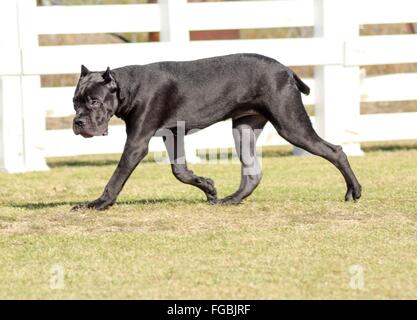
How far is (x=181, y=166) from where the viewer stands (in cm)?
797

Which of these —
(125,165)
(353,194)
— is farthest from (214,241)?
(353,194)

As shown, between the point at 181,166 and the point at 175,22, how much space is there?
331cm

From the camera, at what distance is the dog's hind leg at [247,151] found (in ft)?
26.5

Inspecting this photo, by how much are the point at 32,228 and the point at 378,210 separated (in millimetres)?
2354

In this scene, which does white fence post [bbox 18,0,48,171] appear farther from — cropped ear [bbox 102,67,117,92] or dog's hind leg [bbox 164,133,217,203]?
cropped ear [bbox 102,67,117,92]

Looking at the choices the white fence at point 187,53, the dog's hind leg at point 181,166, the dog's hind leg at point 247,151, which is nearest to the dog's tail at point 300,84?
the dog's hind leg at point 247,151

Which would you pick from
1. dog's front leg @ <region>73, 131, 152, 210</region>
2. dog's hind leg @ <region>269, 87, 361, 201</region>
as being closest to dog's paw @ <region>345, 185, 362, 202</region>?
dog's hind leg @ <region>269, 87, 361, 201</region>

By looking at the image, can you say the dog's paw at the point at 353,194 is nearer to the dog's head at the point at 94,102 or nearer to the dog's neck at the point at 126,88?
the dog's neck at the point at 126,88

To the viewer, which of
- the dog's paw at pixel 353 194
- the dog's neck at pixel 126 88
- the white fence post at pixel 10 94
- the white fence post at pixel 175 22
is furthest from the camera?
the white fence post at pixel 175 22

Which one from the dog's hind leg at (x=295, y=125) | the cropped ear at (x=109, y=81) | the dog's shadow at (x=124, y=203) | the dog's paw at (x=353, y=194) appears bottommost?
the dog's shadow at (x=124, y=203)

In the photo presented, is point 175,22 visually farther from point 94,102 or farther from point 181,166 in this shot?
point 94,102

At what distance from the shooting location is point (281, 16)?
11.3 meters

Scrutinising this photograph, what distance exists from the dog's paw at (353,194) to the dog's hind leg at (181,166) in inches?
38.0
